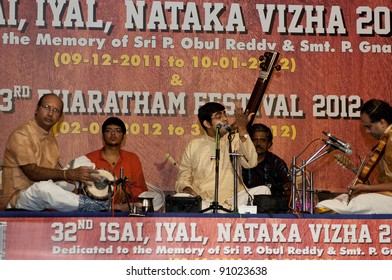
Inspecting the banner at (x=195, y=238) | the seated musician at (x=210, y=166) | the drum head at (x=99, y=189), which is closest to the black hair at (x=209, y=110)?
the seated musician at (x=210, y=166)

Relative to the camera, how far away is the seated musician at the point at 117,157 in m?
8.50

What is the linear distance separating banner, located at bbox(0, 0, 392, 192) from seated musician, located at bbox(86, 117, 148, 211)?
0.60m

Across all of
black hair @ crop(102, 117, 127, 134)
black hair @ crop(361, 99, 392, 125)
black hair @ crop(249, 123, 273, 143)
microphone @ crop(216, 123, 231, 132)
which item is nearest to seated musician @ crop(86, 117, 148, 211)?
black hair @ crop(102, 117, 127, 134)

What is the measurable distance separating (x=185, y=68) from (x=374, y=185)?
2628 mm

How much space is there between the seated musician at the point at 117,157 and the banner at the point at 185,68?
0.60 m

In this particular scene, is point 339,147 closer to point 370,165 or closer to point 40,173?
point 370,165

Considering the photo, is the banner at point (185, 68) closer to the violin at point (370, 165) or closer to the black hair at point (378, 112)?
the black hair at point (378, 112)

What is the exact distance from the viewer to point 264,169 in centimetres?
874

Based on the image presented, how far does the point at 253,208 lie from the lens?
7203mm

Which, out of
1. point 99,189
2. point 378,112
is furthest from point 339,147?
point 99,189

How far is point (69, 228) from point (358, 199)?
2381 mm
